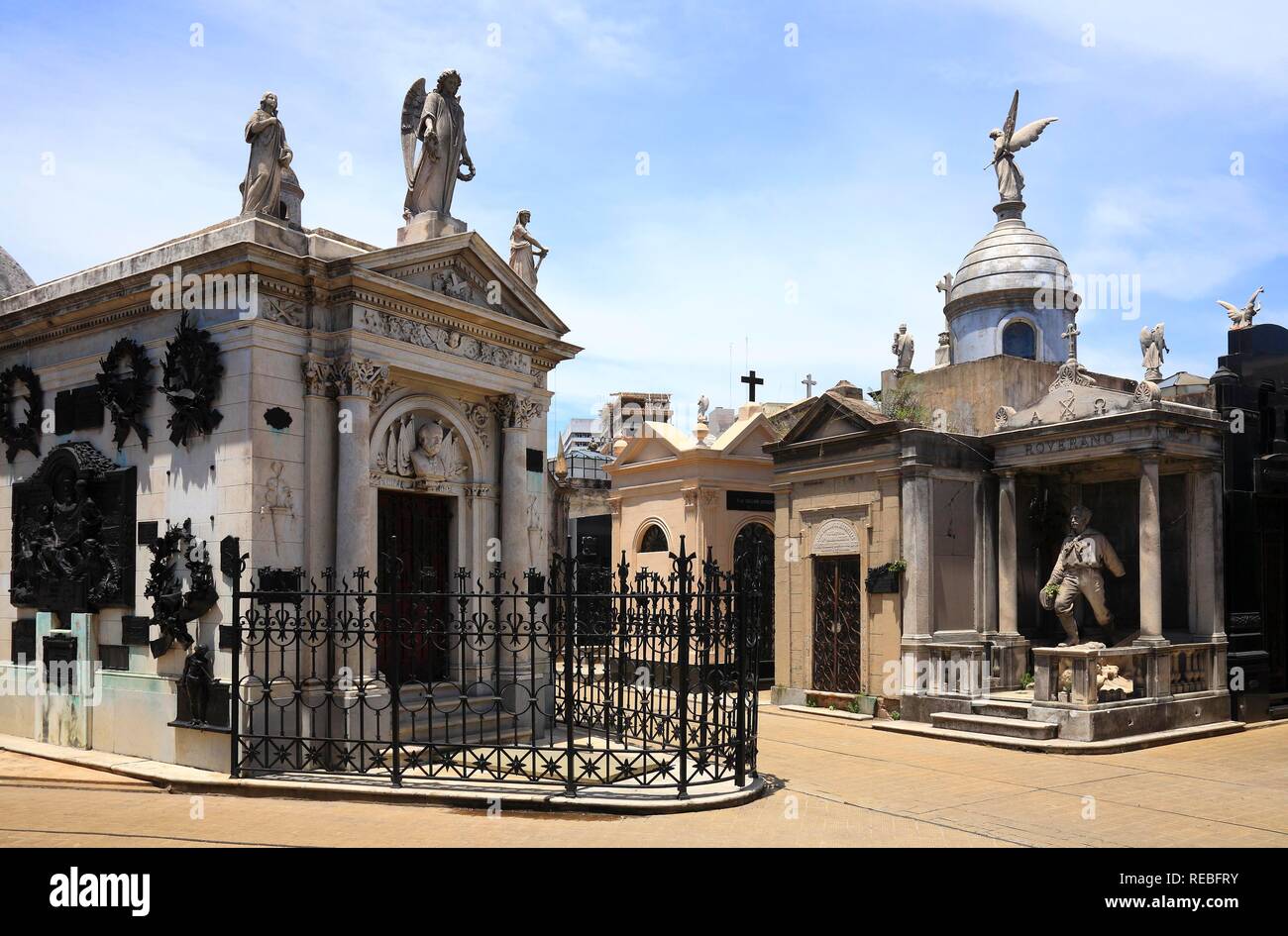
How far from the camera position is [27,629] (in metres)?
13.2

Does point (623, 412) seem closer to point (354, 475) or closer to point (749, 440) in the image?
point (749, 440)

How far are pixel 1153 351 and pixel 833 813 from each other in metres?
9.53

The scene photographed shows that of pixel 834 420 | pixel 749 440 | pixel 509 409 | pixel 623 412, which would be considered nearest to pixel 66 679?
pixel 509 409

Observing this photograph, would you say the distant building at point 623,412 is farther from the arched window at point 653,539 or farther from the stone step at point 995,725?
the stone step at point 995,725

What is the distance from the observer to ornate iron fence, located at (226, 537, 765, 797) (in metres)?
9.69

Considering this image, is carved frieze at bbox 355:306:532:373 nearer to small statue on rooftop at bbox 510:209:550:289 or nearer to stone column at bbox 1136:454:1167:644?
small statue on rooftop at bbox 510:209:550:289

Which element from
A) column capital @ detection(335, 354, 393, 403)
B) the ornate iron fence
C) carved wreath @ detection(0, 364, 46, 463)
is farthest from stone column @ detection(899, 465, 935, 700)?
carved wreath @ detection(0, 364, 46, 463)

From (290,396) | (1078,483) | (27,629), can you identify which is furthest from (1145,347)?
(27,629)

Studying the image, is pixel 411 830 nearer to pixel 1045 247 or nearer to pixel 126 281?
pixel 126 281

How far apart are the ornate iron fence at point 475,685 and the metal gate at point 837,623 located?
566 cm

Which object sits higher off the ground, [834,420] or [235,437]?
[834,420]

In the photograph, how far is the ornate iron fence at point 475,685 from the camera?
381 inches

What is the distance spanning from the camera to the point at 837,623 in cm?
1738

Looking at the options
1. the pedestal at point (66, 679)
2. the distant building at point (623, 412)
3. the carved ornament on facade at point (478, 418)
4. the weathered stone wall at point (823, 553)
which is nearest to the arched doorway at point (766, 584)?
the weathered stone wall at point (823, 553)
